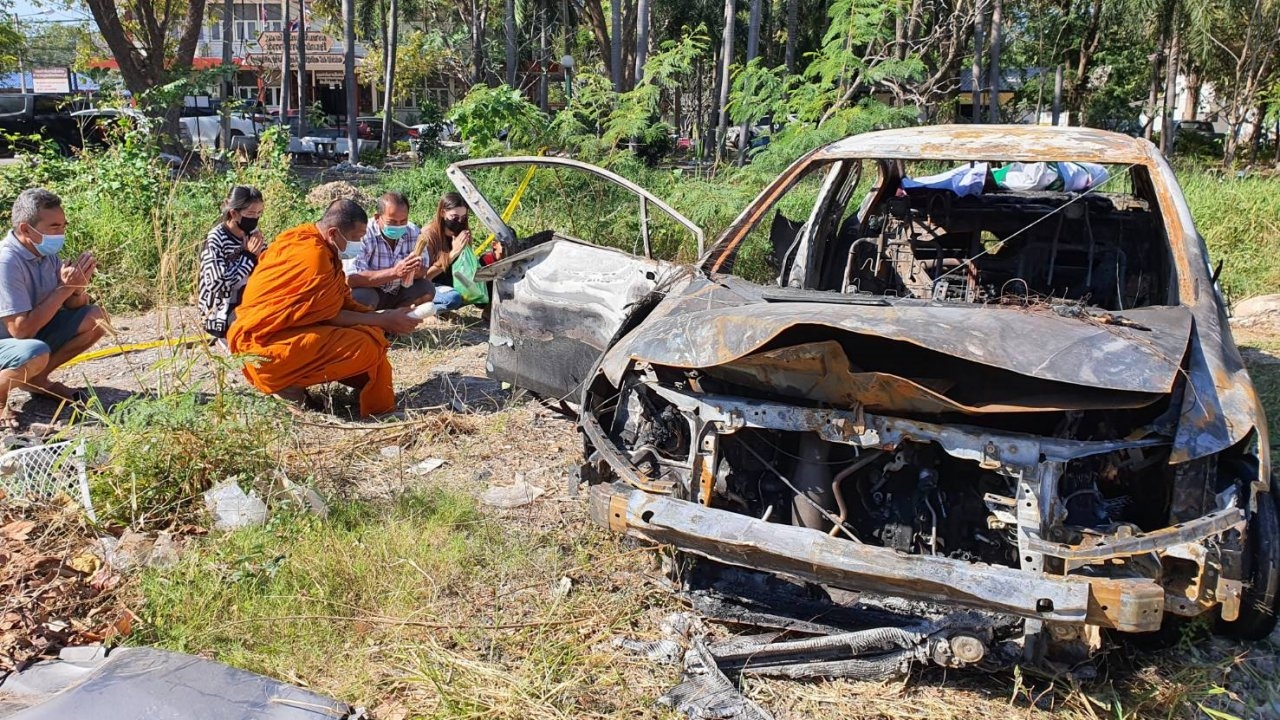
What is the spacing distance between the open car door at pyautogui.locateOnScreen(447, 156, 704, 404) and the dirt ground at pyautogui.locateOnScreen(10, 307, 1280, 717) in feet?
1.37

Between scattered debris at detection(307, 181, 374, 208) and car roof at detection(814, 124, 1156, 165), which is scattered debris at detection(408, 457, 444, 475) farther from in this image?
scattered debris at detection(307, 181, 374, 208)

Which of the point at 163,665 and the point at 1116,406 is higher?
the point at 1116,406

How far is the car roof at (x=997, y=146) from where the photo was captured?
13.0 ft

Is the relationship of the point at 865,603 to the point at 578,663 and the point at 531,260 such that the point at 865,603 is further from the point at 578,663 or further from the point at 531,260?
the point at 531,260

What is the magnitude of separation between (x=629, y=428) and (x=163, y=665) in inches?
67.6

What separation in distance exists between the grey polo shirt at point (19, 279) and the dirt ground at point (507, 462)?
1.93ft

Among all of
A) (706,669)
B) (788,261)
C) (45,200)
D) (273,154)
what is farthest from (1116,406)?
(273,154)

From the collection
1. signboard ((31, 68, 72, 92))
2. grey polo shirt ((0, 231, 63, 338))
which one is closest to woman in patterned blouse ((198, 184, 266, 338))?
grey polo shirt ((0, 231, 63, 338))

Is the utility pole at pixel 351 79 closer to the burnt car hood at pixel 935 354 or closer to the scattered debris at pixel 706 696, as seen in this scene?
the burnt car hood at pixel 935 354

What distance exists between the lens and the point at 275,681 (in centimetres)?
292

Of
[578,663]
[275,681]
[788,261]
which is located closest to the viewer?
[275,681]

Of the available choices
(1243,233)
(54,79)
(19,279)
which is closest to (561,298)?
(19,279)

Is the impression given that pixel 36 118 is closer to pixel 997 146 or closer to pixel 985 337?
pixel 997 146

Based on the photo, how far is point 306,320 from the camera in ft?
17.5
